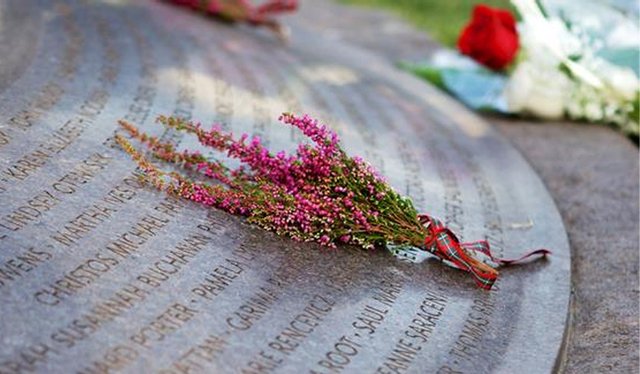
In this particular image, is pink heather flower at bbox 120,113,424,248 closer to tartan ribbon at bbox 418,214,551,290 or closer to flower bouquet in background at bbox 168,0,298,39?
tartan ribbon at bbox 418,214,551,290

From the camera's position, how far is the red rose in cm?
479

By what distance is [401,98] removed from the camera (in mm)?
4637

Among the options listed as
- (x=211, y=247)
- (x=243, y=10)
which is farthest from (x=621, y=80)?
(x=211, y=247)

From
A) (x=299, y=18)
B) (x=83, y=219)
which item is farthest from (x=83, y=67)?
(x=299, y=18)

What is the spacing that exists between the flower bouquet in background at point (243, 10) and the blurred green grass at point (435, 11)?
2.01 metres

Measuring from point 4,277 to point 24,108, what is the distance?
0.97 m

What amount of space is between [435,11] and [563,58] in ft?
11.0

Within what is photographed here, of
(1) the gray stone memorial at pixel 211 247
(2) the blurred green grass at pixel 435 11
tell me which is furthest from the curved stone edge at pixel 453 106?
(2) the blurred green grass at pixel 435 11

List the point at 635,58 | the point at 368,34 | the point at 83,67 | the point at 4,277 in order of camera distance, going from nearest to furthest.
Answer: the point at 4,277 → the point at 83,67 → the point at 635,58 → the point at 368,34

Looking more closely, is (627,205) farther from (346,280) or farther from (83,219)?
(83,219)

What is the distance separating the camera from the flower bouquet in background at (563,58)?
179 inches

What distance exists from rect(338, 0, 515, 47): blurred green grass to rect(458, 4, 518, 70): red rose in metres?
2.08

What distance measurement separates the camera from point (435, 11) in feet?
25.6

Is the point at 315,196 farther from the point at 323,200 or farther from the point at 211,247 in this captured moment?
the point at 211,247
